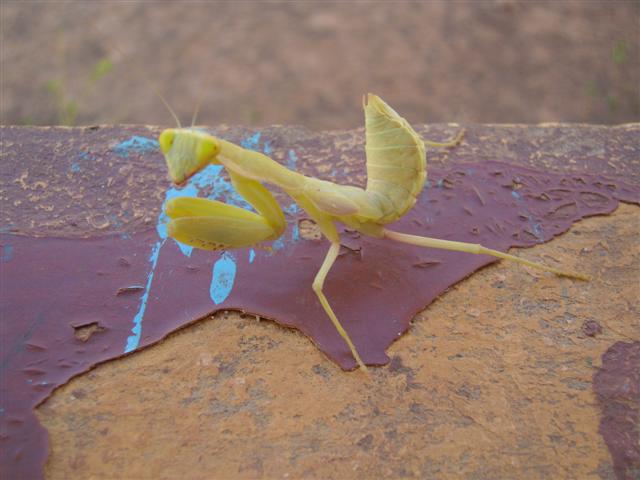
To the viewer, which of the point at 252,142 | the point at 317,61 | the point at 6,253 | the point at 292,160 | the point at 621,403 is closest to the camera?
the point at 621,403

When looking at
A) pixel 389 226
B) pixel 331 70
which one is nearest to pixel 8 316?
pixel 389 226

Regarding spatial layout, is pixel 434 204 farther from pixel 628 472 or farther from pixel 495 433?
pixel 628 472

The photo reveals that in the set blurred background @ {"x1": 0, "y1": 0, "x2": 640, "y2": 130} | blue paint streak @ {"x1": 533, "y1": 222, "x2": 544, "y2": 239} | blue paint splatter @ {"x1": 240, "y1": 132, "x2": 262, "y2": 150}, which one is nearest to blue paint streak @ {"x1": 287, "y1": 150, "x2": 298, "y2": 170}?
blue paint splatter @ {"x1": 240, "y1": 132, "x2": 262, "y2": 150}

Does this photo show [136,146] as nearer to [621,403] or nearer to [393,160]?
[393,160]

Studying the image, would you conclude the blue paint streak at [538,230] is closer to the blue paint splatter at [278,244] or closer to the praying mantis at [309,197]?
the praying mantis at [309,197]

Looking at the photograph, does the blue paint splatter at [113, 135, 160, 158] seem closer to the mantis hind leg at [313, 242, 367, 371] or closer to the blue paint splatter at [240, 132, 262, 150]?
the blue paint splatter at [240, 132, 262, 150]

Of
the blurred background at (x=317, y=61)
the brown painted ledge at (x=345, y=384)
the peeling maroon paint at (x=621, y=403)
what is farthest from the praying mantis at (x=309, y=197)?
the blurred background at (x=317, y=61)

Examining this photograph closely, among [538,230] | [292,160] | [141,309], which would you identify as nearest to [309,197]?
[292,160]
